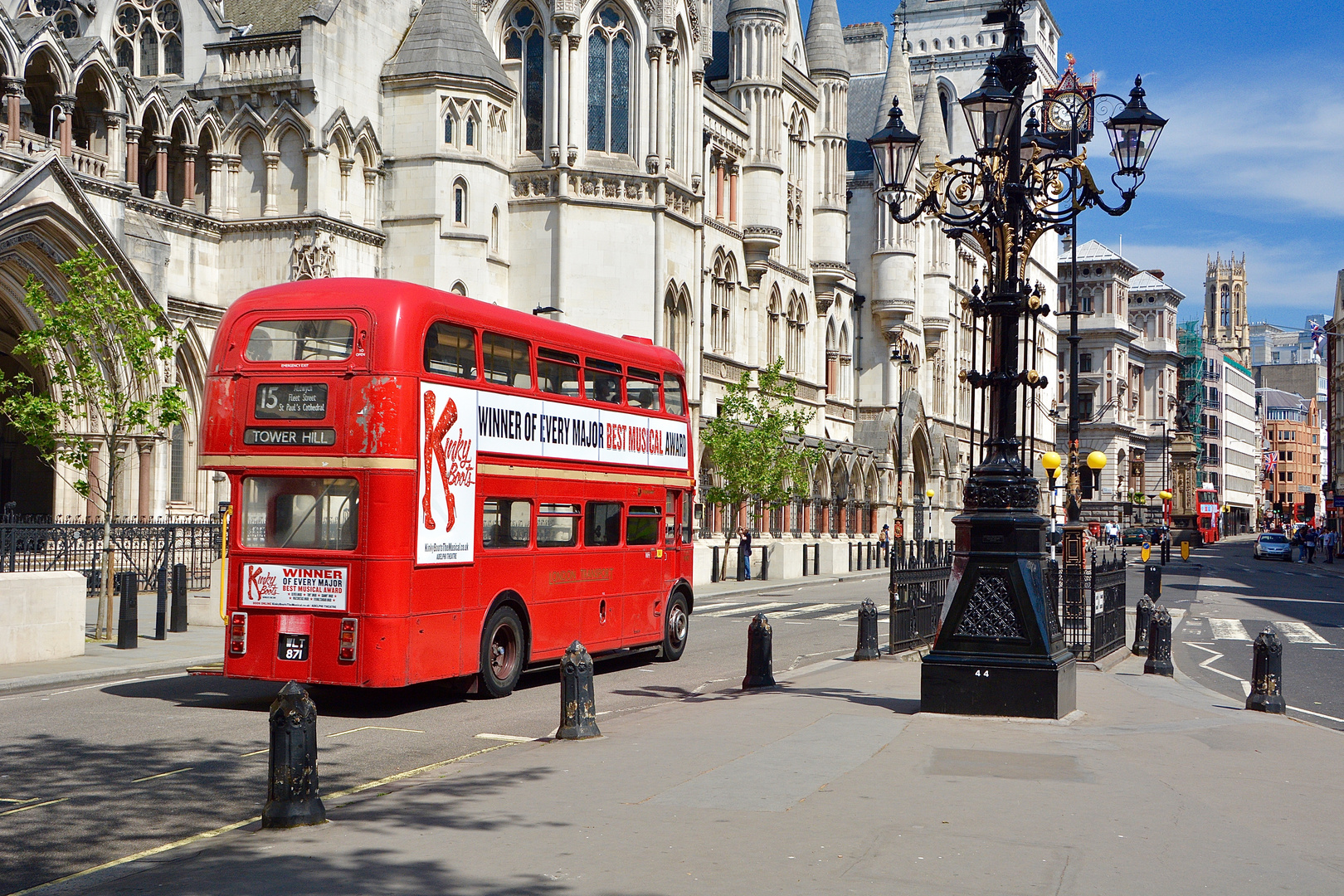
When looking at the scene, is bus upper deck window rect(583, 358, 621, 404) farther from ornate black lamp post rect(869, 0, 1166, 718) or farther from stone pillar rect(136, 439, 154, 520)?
stone pillar rect(136, 439, 154, 520)

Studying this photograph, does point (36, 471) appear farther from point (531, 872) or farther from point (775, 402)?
point (531, 872)

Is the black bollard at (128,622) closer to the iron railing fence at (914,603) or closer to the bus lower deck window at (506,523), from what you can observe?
the bus lower deck window at (506,523)

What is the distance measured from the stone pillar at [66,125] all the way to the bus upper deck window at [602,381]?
1769cm

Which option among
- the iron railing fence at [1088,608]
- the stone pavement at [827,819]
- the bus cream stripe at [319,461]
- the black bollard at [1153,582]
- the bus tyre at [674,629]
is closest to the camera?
the stone pavement at [827,819]

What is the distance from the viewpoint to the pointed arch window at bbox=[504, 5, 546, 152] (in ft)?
127

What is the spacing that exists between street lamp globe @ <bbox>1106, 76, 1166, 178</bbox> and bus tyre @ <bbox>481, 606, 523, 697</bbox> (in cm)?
831

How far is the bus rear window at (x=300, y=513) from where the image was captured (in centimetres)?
1312

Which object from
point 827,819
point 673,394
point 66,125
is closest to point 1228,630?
point 673,394

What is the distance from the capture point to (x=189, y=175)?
33.4 meters

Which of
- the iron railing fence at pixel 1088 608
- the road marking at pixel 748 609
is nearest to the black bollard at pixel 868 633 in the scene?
the iron railing fence at pixel 1088 608

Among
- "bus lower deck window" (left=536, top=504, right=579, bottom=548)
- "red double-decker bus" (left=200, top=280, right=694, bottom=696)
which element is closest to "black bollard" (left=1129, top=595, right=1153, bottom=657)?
"bus lower deck window" (left=536, top=504, right=579, bottom=548)

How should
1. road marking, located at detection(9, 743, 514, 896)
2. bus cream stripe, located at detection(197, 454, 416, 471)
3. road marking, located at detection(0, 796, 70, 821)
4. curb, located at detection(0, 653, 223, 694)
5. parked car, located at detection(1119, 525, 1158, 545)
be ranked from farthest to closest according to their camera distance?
parked car, located at detection(1119, 525, 1158, 545) → curb, located at detection(0, 653, 223, 694) → bus cream stripe, located at detection(197, 454, 416, 471) → road marking, located at detection(0, 796, 70, 821) → road marking, located at detection(9, 743, 514, 896)

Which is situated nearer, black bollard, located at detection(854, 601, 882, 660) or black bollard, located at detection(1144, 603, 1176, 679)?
black bollard, located at detection(1144, 603, 1176, 679)

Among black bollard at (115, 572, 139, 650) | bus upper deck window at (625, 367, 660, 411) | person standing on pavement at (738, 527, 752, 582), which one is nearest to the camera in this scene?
bus upper deck window at (625, 367, 660, 411)
